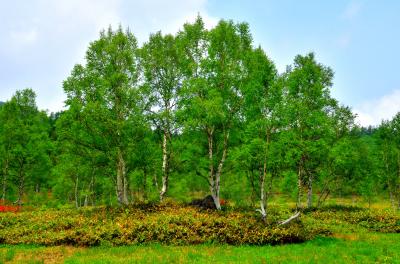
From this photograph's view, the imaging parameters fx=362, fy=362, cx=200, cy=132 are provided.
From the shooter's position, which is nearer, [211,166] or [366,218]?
[211,166]

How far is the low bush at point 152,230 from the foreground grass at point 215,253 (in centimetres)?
96

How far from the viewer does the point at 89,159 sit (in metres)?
34.0

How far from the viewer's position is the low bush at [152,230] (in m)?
22.0

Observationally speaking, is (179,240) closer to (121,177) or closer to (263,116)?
(263,116)

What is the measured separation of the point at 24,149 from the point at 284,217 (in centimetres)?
3229

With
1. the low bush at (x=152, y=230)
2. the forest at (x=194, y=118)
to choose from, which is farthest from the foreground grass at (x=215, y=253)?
the forest at (x=194, y=118)

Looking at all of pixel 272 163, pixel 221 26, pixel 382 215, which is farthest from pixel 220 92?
pixel 382 215

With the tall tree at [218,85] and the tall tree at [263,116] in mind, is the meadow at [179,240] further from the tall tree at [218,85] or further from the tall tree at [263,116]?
the tall tree at [218,85]

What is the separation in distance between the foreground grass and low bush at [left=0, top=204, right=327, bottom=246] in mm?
963

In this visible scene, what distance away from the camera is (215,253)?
1944 centimetres

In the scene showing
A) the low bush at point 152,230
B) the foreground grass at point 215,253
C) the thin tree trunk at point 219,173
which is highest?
the thin tree trunk at point 219,173

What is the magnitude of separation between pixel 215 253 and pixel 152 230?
5.02 m

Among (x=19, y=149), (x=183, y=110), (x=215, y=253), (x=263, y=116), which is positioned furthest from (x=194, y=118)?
(x=19, y=149)

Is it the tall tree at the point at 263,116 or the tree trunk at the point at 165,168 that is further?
the tree trunk at the point at 165,168
